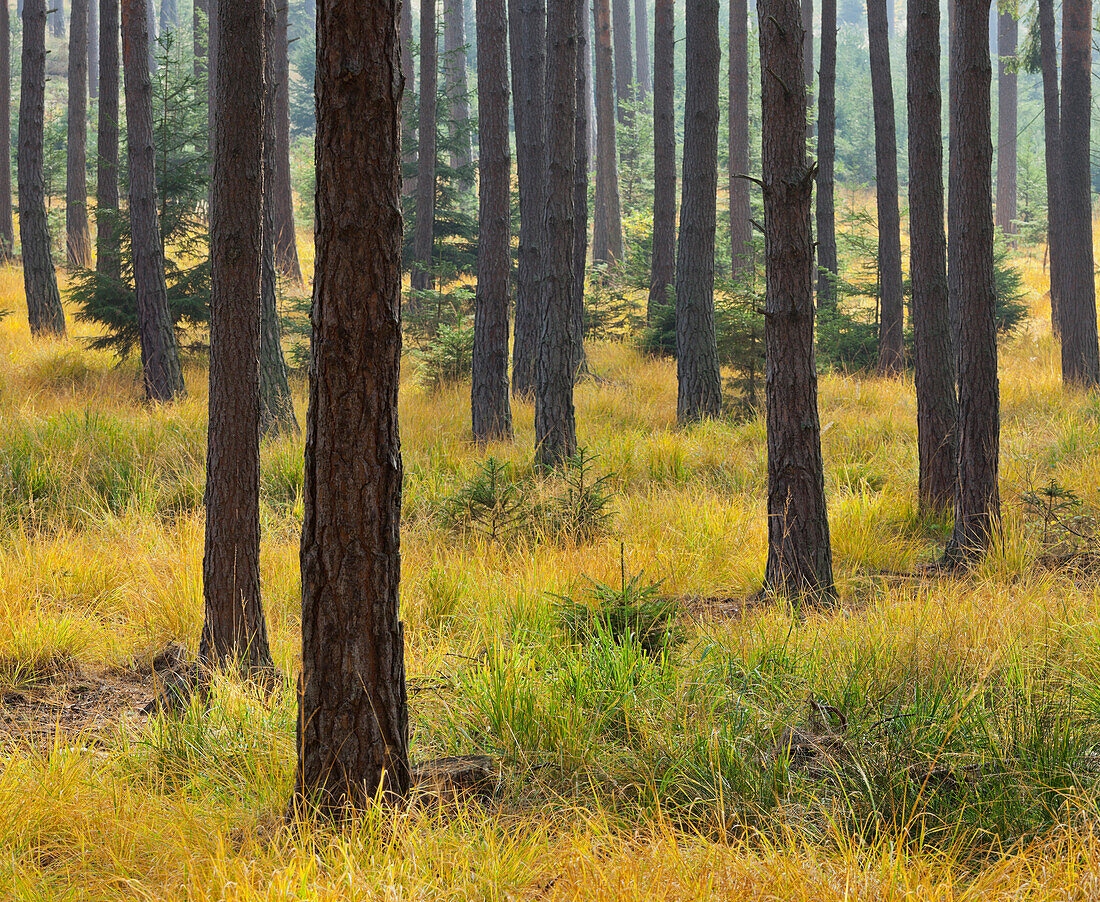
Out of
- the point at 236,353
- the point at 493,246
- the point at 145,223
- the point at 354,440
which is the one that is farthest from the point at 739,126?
the point at 354,440

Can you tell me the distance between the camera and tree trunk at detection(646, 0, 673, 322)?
14.5 m

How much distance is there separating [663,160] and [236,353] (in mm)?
11902

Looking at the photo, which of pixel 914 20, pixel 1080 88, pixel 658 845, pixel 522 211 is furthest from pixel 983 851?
pixel 1080 88

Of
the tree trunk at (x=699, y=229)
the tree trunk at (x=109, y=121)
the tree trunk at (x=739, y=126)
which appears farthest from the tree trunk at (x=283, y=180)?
the tree trunk at (x=699, y=229)

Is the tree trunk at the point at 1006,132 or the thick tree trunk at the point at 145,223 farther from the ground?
the tree trunk at the point at 1006,132

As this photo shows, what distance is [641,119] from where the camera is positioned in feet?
105

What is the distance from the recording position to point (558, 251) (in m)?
8.21

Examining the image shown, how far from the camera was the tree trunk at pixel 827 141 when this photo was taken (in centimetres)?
1398

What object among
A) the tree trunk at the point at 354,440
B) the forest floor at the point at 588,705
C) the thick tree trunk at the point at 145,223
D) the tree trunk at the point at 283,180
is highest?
the tree trunk at the point at 283,180

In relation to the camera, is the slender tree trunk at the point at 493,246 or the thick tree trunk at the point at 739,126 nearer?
the slender tree trunk at the point at 493,246

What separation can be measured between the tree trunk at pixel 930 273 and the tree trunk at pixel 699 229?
10.4 feet

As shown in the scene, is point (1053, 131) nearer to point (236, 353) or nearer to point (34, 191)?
point (236, 353)

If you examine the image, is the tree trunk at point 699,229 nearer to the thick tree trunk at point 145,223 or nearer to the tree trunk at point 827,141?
the tree trunk at point 827,141

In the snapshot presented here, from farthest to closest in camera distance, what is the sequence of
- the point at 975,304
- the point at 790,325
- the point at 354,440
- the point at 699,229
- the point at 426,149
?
the point at 426,149 < the point at 699,229 < the point at 975,304 < the point at 790,325 < the point at 354,440
